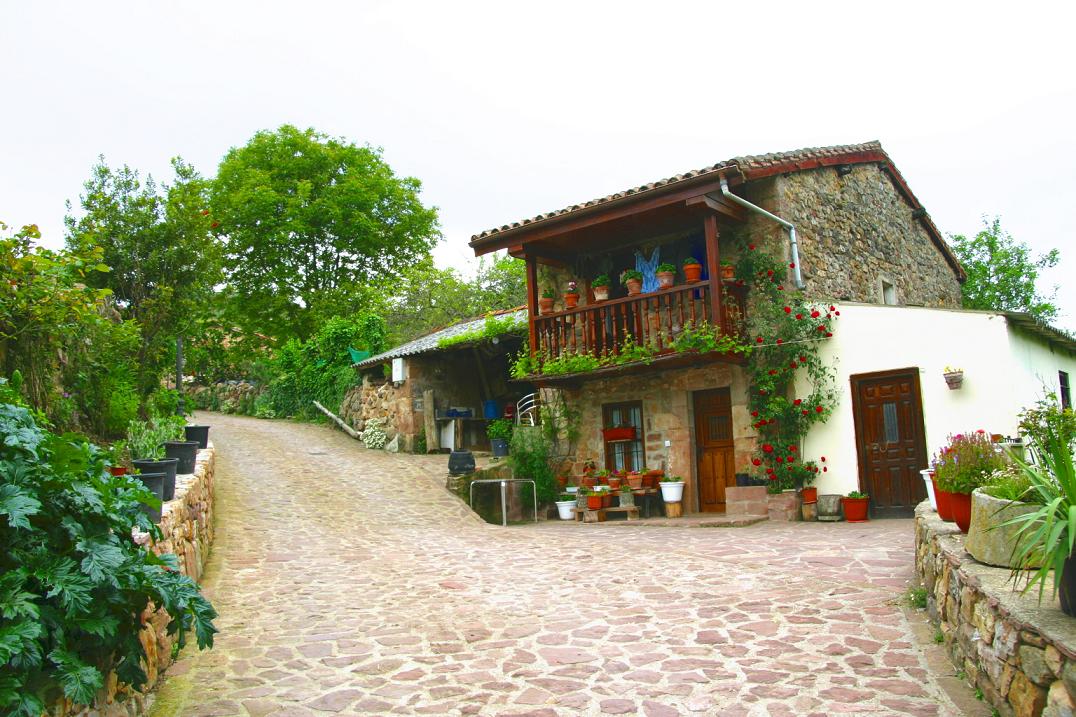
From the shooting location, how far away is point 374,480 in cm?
1257

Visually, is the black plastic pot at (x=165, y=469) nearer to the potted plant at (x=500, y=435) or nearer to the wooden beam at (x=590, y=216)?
the wooden beam at (x=590, y=216)

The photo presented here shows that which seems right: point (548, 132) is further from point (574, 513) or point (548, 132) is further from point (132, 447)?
point (132, 447)

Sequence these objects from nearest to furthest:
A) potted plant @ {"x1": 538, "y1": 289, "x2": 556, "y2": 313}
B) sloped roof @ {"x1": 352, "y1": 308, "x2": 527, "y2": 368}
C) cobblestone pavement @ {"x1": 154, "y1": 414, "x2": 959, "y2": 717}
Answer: cobblestone pavement @ {"x1": 154, "y1": 414, "x2": 959, "y2": 717} → potted plant @ {"x1": 538, "y1": 289, "x2": 556, "y2": 313} → sloped roof @ {"x1": 352, "y1": 308, "x2": 527, "y2": 368}

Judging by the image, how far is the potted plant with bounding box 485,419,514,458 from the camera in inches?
586

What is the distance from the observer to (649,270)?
11.4 m

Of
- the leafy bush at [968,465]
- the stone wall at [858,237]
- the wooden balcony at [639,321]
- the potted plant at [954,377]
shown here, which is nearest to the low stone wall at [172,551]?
the leafy bush at [968,465]

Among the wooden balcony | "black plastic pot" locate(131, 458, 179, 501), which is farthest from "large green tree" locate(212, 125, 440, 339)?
"black plastic pot" locate(131, 458, 179, 501)

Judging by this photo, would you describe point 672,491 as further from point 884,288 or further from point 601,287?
point 884,288

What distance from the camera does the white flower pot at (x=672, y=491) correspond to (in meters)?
10.6

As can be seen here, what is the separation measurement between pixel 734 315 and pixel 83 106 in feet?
26.9

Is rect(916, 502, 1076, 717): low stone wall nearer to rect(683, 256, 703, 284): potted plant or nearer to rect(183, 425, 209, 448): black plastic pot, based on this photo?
rect(683, 256, 703, 284): potted plant

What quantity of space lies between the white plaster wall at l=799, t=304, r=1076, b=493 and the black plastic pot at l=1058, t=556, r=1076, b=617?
687 centimetres

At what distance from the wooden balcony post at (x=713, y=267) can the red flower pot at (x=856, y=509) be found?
8.68 ft

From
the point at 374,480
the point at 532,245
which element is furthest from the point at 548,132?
the point at 374,480
